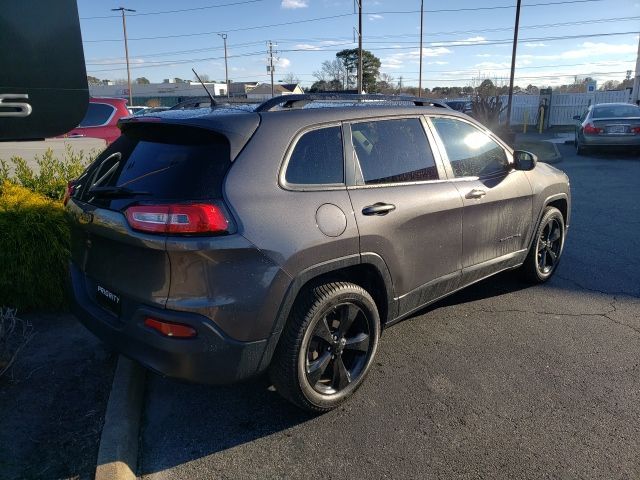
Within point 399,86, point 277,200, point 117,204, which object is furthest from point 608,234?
point 399,86

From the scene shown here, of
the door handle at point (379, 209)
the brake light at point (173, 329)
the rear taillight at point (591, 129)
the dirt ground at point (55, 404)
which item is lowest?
the dirt ground at point (55, 404)

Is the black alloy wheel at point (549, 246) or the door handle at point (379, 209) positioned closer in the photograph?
the door handle at point (379, 209)

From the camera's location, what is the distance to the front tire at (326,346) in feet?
9.06

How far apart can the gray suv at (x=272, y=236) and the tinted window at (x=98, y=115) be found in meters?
6.25

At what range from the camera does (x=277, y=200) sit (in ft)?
8.63

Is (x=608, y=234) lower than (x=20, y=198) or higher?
lower

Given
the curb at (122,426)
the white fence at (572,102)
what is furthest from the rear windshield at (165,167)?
the white fence at (572,102)

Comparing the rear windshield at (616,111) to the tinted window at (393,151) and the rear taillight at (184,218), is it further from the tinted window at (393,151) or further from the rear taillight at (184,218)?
the rear taillight at (184,218)

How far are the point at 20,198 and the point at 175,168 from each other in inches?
93.6

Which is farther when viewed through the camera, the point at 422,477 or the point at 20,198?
the point at 20,198

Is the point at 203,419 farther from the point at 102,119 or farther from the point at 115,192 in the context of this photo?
the point at 102,119

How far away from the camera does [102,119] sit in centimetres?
898

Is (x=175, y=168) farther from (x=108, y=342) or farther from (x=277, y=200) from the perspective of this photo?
(x=108, y=342)

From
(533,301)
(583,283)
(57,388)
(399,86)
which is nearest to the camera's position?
(57,388)
